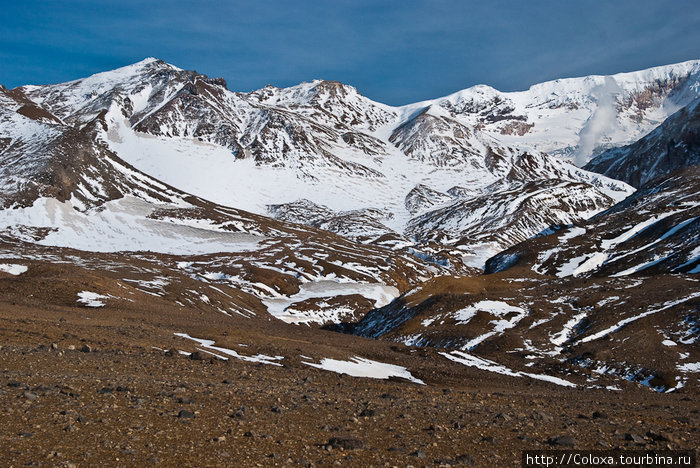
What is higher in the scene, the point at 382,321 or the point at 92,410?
the point at 92,410

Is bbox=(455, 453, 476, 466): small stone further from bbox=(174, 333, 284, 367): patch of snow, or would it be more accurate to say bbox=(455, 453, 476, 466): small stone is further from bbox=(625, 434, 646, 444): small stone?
bbox=(174, 333, 284, 367): patch of snow

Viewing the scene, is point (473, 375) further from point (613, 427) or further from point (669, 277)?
point (669, 277)

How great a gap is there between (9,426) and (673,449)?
18745 mm

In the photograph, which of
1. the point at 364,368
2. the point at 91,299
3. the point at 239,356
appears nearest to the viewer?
the point at 239,356

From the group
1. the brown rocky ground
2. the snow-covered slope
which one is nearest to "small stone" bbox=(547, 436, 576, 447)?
the brown rocky ground

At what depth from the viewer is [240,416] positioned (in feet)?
62.1

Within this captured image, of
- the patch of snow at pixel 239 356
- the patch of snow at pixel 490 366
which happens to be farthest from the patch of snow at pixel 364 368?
the patch of snow at pixel 490 366

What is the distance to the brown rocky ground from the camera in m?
15.5

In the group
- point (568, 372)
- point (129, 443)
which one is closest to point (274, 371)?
point (129, 443)

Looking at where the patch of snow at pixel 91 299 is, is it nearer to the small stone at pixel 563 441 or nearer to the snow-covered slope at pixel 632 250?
the small stone at pixel 563 441

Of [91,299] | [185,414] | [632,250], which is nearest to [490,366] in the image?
[91,299]

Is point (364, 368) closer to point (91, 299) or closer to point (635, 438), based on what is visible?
point (635, 438)

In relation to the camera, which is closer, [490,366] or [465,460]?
[465,460]

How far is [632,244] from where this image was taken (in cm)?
17075
